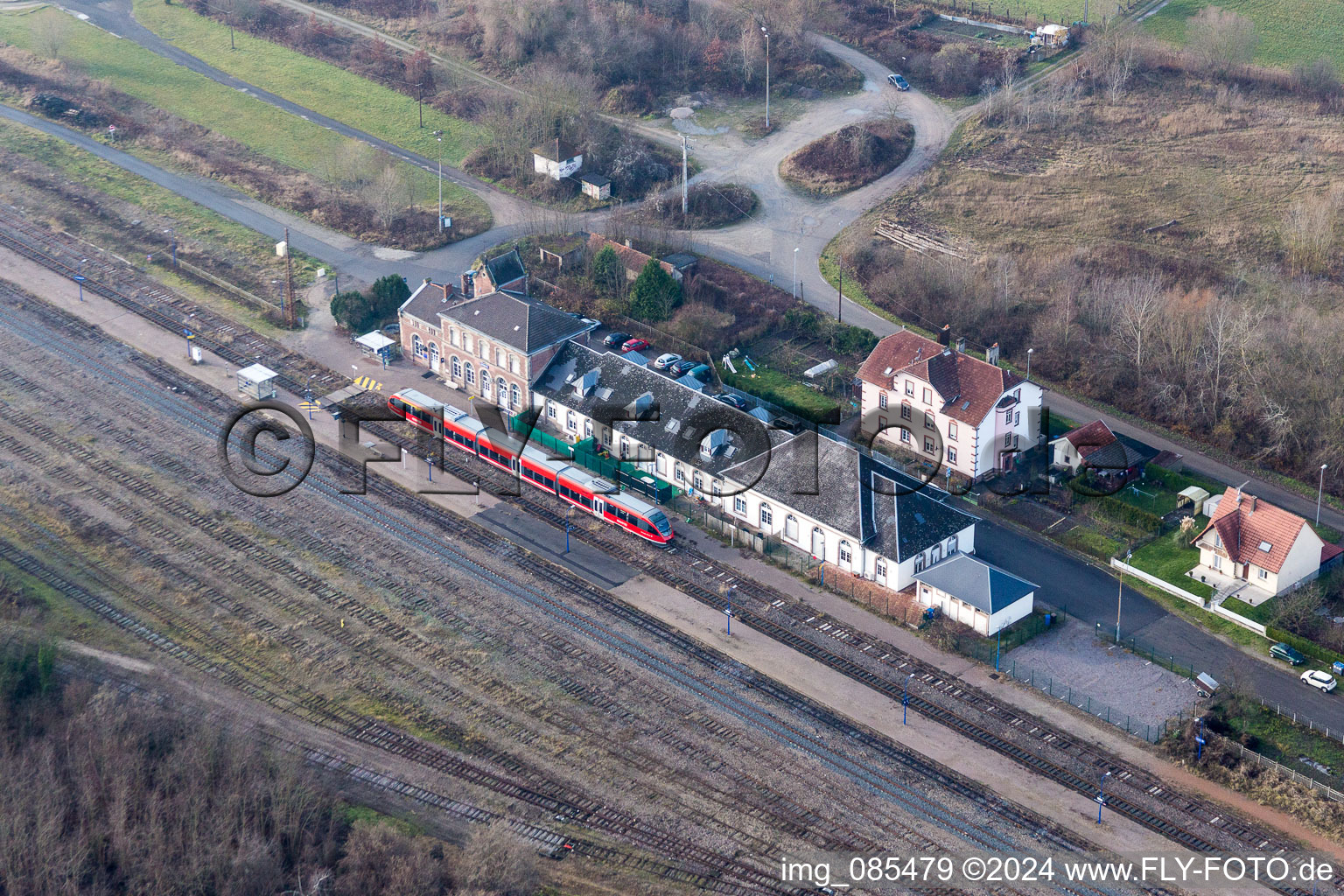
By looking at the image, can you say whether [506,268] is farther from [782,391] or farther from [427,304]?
[782,391]

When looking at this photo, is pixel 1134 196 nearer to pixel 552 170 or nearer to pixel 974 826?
pixel 552 170

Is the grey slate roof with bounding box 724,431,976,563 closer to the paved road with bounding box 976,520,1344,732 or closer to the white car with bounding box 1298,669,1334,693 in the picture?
the paved road with bounding box 976,520,1344,732

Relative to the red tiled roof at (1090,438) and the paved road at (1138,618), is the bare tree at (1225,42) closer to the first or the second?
the red tiled roof at (1090,438)

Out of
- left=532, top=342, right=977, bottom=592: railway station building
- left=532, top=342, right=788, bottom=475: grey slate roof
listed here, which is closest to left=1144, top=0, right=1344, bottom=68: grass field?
left=532, top=342, right=977, bottom=592: railway station building

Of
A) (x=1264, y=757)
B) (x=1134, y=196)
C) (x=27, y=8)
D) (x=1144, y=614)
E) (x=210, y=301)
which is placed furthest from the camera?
(x=27, y=8)

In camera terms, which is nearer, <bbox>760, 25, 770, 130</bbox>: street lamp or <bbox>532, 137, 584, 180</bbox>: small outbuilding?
<bbox>532, 137, 584, 180</bbox>: small outbuilding

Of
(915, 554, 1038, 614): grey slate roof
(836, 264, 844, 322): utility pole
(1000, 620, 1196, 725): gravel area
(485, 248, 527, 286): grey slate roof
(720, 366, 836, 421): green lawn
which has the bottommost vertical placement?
(1000, 620, 1196, 725): gravel area

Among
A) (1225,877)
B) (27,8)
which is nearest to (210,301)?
(27,8)

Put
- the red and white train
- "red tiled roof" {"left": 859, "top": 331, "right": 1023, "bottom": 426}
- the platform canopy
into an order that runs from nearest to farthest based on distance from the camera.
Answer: the red and white train
"red tiled roof" {"left": 859, "top": 331, "right": 1023, "bottom": 426}
the platform canopy
